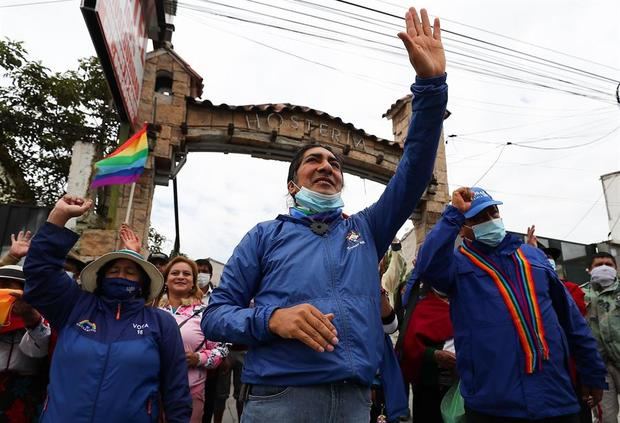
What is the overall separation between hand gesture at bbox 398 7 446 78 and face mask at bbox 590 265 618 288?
4.02m

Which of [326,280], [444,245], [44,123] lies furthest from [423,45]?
[44,123]

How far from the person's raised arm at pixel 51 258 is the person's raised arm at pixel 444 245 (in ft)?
6.02

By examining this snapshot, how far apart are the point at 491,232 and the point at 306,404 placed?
1.71m

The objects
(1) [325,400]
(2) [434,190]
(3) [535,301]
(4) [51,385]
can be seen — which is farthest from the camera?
(2) [434,190]

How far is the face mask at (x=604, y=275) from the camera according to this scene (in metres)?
4.50

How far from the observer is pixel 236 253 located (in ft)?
5.71

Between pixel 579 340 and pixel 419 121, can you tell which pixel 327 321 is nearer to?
pixel 419 121

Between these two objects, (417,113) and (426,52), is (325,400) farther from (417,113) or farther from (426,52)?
(426,52)

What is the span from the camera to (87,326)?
2.28 meters

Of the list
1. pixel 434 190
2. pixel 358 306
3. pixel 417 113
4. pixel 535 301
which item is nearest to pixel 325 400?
pixel 358 306

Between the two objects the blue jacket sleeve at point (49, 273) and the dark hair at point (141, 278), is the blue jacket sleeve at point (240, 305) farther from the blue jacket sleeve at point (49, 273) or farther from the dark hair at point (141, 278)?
the dark hair at point (141, 278)

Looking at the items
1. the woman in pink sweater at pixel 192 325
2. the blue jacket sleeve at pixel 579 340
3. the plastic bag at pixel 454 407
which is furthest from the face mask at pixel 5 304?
the blue jacket sleeve at pixel 579 340

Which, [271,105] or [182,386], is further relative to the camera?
[271,105]

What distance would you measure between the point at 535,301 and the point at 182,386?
2.04m
